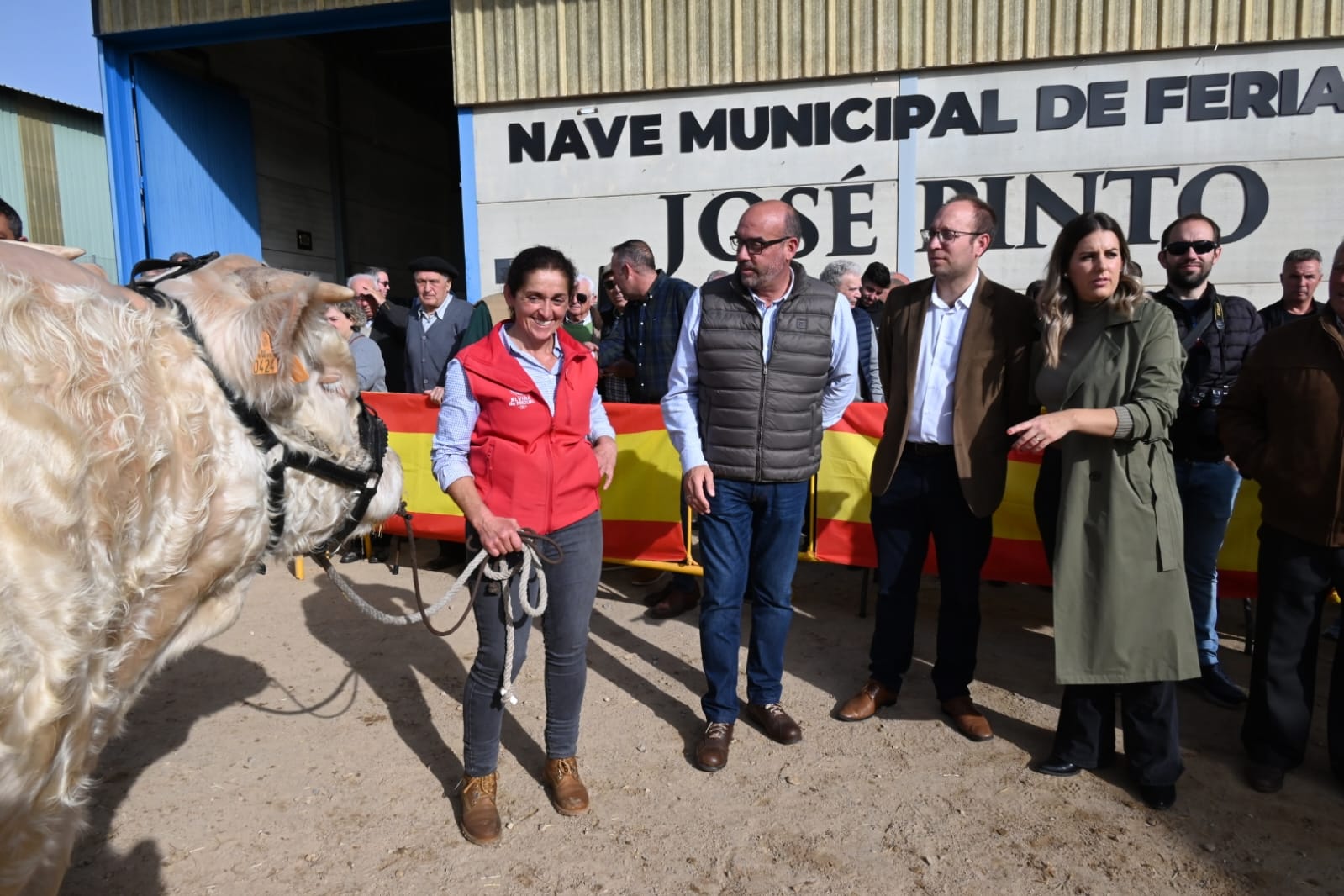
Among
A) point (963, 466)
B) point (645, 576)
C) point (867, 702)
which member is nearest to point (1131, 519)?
point (963, 466)

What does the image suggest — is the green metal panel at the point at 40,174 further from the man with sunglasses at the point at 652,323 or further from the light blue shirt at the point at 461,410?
the light blue shirt at the point at 461,410

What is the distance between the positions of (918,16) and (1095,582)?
681 cm

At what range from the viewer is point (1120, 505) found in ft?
9.89

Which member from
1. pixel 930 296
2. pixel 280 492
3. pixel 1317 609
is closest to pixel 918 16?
pixel 930 296

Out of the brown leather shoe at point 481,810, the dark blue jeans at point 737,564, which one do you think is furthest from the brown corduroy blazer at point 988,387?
the brown leather shoe at point 481,810

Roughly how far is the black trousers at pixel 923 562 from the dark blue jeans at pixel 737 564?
430 mm

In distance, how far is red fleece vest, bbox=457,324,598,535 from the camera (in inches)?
112

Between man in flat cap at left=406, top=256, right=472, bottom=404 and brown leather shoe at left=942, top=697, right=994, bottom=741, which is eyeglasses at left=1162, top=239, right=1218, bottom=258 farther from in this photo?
man in flat cap at left=406, top=256, right=472, bottom=404

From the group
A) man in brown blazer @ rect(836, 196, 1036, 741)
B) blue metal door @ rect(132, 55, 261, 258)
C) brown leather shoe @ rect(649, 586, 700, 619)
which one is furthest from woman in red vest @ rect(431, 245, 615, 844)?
blue metal door @ rect(132, 55, 261, 258)

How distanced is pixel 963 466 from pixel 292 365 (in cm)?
252

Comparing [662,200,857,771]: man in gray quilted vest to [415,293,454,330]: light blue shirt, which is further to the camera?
[415,293,454,330]: light blue shirt

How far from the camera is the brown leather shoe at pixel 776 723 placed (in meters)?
3.56

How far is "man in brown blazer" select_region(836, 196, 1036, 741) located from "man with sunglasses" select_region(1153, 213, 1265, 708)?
3.04 ft

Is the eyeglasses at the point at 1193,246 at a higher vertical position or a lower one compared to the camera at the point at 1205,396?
higher
